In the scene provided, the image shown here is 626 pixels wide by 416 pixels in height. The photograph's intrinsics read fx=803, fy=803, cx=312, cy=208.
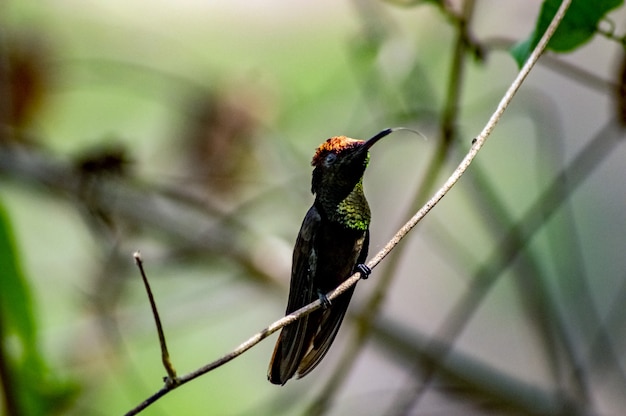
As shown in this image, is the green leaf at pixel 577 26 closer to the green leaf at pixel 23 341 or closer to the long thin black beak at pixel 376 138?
the long thin black beak at pixel 376 138

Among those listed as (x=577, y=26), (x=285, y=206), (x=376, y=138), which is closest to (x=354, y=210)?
(x=376, y=138)

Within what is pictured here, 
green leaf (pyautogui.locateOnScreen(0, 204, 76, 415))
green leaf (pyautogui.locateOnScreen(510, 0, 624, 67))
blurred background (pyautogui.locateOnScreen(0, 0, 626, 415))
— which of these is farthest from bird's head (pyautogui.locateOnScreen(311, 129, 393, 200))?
green leaf (pyautogui.locateOnScreen(0, 204, 76, 415))

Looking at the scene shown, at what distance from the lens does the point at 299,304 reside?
1.00 meters

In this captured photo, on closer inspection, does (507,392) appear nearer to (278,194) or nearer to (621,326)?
(278,194)

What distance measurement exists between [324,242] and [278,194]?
178cm

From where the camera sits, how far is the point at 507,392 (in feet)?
7.46

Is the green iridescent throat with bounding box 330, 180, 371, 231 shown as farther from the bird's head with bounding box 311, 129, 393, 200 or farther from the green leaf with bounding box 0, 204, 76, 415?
the green leaf with bounding box 0, 204, 76, 415

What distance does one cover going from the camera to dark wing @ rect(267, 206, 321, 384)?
88 cm

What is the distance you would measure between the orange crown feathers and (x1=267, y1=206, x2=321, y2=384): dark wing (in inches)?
2.7

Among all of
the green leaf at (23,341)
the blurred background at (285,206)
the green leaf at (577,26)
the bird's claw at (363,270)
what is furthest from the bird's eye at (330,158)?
the green leaf at (23,341)

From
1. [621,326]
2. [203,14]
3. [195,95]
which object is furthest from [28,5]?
[621,326]

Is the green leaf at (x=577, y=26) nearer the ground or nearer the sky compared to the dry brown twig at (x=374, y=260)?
nearer the sky

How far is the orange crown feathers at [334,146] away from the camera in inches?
36.0

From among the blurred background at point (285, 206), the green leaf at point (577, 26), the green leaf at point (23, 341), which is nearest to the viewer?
the green leaf at point (577, 26)
